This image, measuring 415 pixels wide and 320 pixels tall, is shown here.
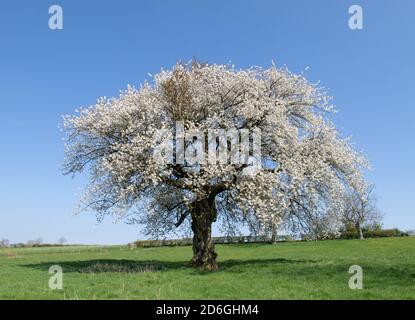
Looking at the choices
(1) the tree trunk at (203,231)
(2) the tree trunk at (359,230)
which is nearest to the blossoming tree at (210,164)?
(1) the tree trunk at (203,231)

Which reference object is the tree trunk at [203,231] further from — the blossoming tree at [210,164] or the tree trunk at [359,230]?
the tree trunk at [359,230]

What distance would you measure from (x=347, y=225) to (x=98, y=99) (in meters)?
65.9

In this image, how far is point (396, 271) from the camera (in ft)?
80.2

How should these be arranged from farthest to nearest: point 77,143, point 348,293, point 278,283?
point 77,143, point 278,283, point 348,293

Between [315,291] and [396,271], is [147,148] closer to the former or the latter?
[315,291]

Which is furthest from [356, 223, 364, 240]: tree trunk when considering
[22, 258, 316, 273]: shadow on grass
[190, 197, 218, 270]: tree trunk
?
[190, 197, 218, 270]: tree trunk

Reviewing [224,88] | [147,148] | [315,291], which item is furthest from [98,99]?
[315,291]

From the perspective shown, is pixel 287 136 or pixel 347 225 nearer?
pixel 287 136

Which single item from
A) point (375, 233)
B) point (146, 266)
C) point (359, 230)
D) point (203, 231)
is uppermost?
point (203, 231)

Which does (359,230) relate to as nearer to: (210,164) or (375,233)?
(375,233)

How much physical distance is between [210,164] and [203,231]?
208 inches

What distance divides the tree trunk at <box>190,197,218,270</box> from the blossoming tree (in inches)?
2.6

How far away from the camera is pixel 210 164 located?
2789 cm

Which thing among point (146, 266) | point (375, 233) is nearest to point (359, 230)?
point (375, 233)
